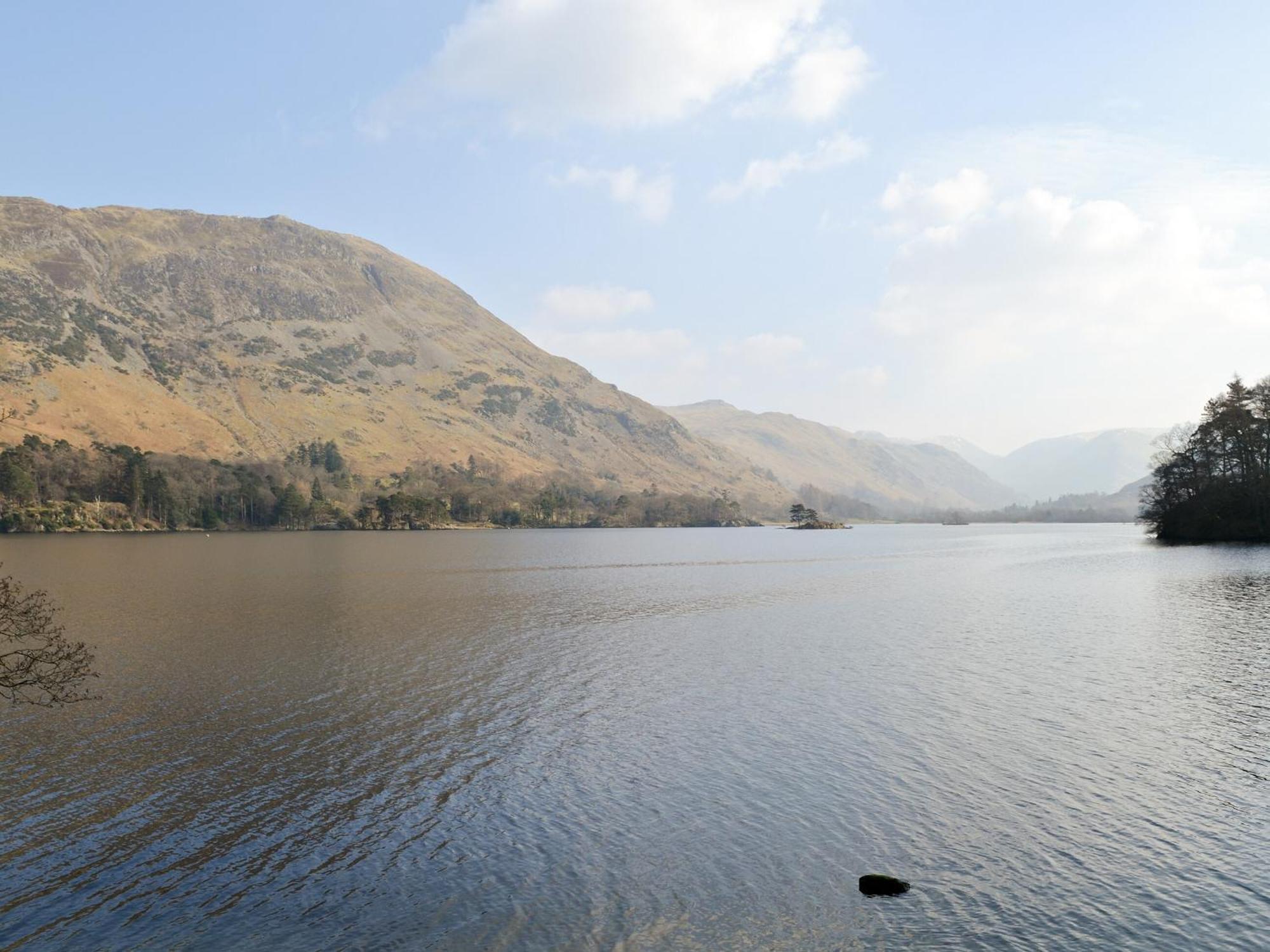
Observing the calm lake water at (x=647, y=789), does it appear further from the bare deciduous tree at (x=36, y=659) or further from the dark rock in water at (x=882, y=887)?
the bare deciduous tree at (x=36, y=659)

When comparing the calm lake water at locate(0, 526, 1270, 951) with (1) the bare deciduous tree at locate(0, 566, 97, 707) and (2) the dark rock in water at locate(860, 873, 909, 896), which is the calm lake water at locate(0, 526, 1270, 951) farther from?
(1) the bare deciduous tree at locate(0, 566, 97, 707)

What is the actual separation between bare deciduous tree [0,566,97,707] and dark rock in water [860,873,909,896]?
24.1 metres

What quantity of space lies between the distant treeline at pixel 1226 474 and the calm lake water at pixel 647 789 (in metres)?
86.2

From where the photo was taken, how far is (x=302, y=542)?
19500 centimetres

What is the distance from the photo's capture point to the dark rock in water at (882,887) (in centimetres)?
1948

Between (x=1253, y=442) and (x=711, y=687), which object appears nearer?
(x=711, y=687)

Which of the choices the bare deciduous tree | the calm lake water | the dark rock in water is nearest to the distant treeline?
the calm lake water

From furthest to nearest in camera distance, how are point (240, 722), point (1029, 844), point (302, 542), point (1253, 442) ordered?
point (302, 542)
point (1253, 442)
point (240, 722)
point (1029, 844)

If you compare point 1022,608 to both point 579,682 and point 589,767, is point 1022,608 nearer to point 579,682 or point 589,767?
point 579,682

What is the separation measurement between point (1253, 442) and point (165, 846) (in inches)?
6224

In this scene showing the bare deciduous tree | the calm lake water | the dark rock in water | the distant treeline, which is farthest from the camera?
the distant treeline

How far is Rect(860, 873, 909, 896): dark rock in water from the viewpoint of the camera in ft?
63.9

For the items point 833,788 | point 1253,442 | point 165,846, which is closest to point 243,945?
point 165,846

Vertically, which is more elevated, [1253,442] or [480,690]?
[1253,442]
